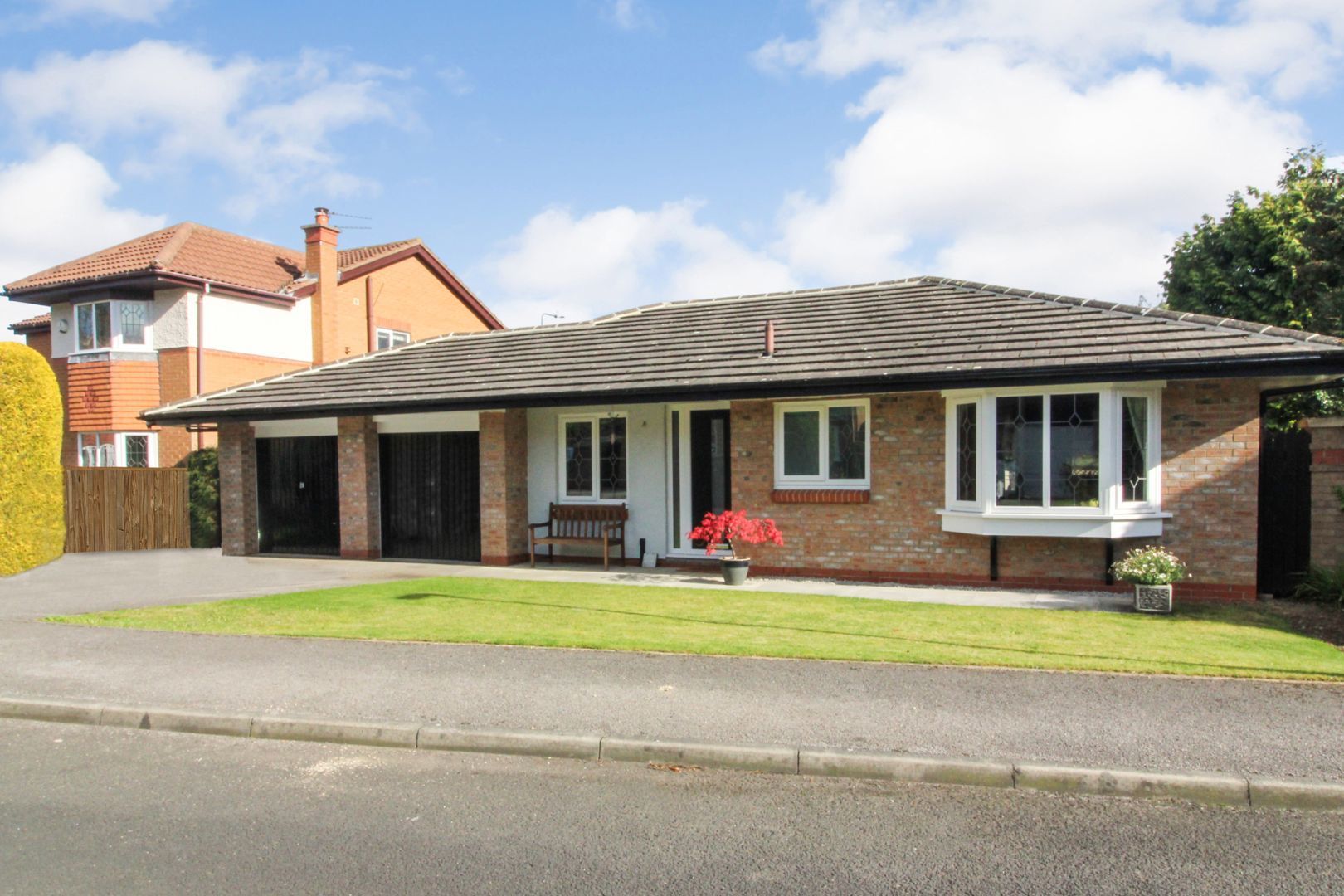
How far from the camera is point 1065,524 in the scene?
442 inches

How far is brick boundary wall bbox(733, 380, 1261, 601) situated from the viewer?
36.0 feet

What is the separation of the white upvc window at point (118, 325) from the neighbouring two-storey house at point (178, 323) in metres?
0.03

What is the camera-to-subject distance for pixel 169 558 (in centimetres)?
1762

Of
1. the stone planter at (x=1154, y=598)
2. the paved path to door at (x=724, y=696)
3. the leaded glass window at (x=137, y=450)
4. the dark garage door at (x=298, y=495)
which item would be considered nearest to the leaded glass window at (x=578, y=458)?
the dark garage door at (x=298, y=495)

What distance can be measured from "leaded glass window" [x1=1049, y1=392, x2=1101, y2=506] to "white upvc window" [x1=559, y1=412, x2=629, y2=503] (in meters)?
6.69

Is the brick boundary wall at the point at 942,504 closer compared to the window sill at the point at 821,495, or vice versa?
the brick boundary wall at the point at 942,504

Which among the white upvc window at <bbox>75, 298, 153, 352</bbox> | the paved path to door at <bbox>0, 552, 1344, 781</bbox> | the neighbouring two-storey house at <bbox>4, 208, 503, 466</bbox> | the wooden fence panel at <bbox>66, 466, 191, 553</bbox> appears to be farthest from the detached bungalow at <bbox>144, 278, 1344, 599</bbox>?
the white upvc window at <bbox>75, 298, 153, 352</bbox>

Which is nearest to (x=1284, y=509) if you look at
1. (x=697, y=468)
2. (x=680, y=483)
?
(x=697, y=468)

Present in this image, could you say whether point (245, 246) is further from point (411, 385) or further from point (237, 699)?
point (237, 699)

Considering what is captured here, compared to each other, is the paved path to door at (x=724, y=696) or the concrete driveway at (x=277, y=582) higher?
the paved path to door at (x=724, y=696)

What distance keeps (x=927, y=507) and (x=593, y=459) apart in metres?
5.76

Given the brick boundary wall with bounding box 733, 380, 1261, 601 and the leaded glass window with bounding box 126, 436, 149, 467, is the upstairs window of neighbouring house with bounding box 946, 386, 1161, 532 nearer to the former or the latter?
the brick boundary wall with bounding box 733, 380, 1261, 601

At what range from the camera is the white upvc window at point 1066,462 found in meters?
11.1

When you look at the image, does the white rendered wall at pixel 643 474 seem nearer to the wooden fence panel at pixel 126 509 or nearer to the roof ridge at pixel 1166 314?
the roof ridge at pixel 1166 314
